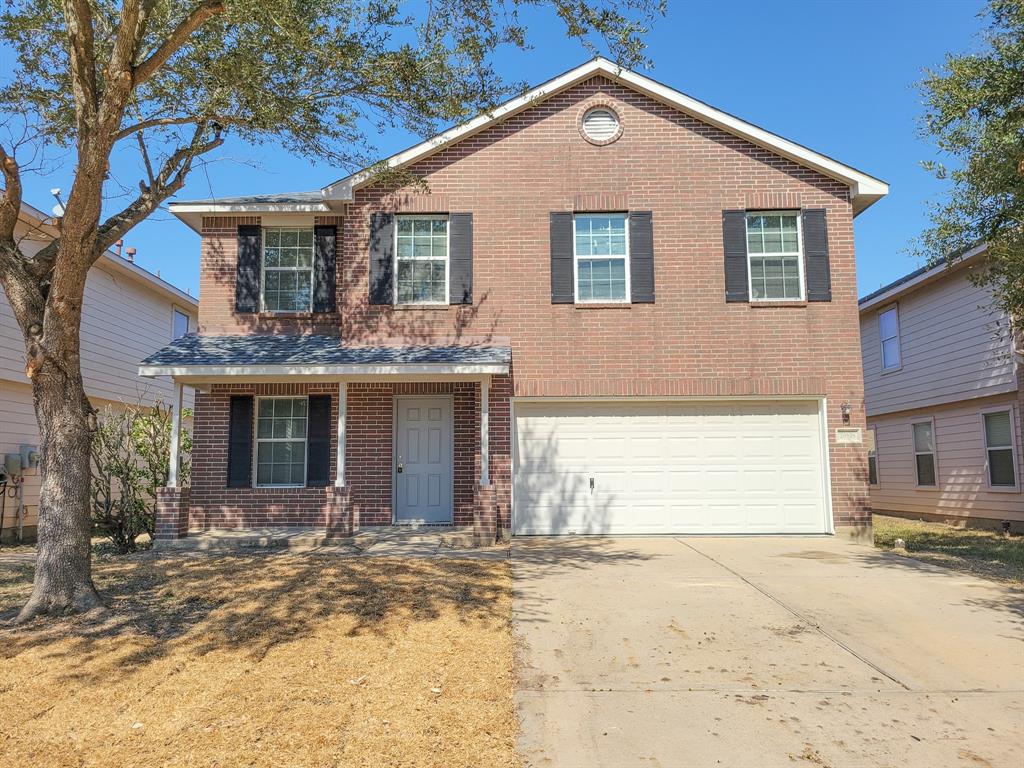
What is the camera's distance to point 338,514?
407 inches

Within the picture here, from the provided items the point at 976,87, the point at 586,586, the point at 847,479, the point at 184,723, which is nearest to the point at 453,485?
the point at 586,586

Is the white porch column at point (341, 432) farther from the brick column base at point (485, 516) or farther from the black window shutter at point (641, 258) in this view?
the black window shutter at point (641, 258)

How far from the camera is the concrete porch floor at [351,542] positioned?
9.44 m

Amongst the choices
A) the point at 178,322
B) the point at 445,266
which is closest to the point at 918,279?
the point at 445,266

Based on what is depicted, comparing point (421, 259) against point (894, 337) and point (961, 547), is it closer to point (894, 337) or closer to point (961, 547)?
point (961, 547)

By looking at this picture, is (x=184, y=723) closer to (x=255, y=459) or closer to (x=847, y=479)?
(x=255, y=459)

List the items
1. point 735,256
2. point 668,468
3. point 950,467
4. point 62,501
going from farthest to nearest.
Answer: point 950,467, point 735,256, point 668,468, point 62,501

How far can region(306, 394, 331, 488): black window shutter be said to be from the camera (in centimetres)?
1137

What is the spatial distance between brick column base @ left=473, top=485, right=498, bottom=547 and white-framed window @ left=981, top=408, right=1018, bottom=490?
10705 mm

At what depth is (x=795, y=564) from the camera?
8.71 metres

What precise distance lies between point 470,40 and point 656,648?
6885mm

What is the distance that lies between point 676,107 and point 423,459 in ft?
24.0

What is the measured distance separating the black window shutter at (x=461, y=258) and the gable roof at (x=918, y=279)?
7.42 meters

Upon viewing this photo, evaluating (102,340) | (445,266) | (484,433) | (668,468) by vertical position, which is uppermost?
(445,266)
